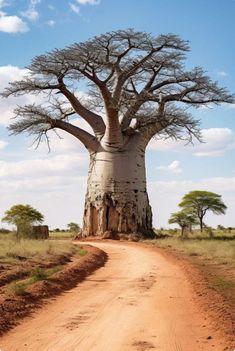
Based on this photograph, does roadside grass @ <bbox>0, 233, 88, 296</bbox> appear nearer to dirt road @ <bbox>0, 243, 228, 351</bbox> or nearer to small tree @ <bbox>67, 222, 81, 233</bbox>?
dirt road @ <bbox>0, 243, 228, 351</bbox>

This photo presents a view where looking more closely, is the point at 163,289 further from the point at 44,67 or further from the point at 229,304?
the point at 44,67

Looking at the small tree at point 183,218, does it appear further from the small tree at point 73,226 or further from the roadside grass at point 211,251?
the roadside grass at point 211,251

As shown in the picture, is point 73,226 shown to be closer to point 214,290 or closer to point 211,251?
point 211,251

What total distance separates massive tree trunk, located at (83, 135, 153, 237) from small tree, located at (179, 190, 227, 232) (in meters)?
12.8

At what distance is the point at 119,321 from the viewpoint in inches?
226

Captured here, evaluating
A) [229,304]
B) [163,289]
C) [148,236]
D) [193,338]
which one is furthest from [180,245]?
[193,338]

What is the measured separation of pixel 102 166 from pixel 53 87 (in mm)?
4098

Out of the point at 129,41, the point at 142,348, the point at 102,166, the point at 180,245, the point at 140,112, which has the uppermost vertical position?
the point at 129,41

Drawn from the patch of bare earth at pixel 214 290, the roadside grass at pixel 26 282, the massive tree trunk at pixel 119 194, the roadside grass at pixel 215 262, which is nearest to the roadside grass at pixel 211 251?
the roadside grass at pixel 215 262

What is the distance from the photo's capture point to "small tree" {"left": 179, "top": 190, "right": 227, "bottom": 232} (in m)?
35.4

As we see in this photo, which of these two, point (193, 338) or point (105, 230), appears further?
point (105, 230)

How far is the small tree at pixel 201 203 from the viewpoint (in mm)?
35406

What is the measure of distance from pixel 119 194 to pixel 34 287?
573 inches

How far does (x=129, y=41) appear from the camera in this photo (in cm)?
2062
